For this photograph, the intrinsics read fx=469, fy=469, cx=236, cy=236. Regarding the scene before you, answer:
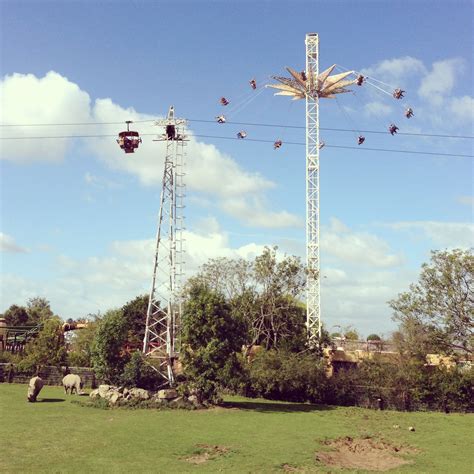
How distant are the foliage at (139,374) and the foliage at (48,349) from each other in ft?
48.8

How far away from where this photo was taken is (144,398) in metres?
30.6

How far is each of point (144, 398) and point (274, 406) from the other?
9.28m

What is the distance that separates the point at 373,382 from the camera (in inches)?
1438

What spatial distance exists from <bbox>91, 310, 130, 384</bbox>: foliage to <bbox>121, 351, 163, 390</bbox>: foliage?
Result: 2.98 ft

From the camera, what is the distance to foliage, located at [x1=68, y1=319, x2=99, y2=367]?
45.8 meters

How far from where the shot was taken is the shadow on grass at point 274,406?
31.4 metres

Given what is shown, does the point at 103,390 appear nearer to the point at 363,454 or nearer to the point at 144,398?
the point at 144,398

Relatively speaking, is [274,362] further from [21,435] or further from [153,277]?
[21,435]

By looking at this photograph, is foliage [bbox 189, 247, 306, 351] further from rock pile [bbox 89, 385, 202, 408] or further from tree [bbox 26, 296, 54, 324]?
tree [bbox 26, 296, 54, 324]

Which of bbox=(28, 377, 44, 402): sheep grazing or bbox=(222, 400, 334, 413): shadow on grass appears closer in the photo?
bbox=(28, 377, 44, 402): sheep grazing

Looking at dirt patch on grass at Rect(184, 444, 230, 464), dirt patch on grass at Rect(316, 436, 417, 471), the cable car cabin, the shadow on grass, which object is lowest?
dirt patch on grass at Rect(316, 436, 417, 471)

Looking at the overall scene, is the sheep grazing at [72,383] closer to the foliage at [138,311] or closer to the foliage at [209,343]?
the foliage at [209,343]

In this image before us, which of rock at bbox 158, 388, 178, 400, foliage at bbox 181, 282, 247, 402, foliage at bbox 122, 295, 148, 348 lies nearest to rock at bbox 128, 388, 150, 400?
rock at bbox 158, 388, 178, 400

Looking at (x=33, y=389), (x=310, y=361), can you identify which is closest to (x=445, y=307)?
(x=310, y=361)
